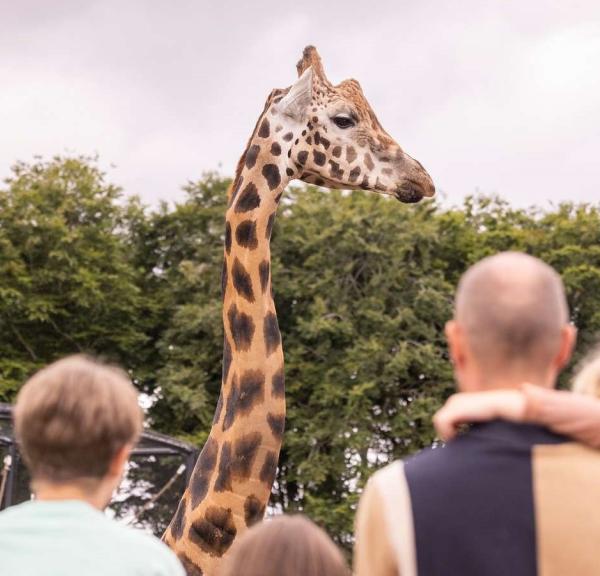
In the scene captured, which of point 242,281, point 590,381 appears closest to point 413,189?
point 242,281

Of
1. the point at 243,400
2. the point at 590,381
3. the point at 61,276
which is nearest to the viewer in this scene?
the point at 590,381

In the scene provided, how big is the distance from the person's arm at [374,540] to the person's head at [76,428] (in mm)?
477

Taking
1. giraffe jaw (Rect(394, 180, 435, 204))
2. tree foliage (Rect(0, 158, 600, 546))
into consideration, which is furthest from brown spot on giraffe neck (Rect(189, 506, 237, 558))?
tree foliage (Rect(0, 158, 600, 546))

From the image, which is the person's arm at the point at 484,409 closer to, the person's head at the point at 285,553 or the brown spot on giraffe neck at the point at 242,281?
the person's head at the point at 285,553

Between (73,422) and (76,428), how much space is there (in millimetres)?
12

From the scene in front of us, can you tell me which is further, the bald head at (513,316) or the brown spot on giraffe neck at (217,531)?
the brown spot on giraffe neck at (217,531)

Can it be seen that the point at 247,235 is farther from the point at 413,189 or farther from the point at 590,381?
the point at 590,381

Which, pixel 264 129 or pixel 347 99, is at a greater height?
pixel 347 99

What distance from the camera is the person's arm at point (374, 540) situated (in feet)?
6.40

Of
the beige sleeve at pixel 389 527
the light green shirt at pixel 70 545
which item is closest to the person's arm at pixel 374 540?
the beige sleeve at pixel 389 527

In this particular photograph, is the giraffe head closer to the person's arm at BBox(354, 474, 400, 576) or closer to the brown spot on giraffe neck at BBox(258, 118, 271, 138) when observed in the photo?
the brown spot on giraffe neck at BBox(258, 118, 271, 138)

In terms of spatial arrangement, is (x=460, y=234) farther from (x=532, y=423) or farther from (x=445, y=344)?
(x=532, y=423)

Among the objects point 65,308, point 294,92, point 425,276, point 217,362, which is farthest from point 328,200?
point 294,92

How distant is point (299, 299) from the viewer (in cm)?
1894
